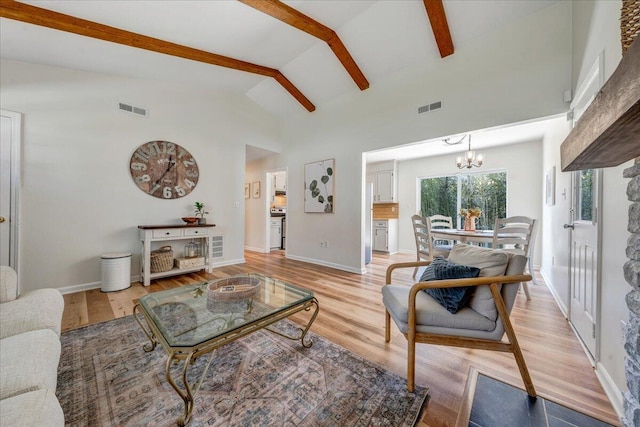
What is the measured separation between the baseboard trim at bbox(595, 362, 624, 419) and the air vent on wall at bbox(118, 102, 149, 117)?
534 cm

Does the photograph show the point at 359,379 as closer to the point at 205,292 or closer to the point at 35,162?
the point at 205,292

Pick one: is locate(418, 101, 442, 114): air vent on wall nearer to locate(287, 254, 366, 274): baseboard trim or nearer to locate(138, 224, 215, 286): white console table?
locate(287, 254, 366, 274): baseboard trim

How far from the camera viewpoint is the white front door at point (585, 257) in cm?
158

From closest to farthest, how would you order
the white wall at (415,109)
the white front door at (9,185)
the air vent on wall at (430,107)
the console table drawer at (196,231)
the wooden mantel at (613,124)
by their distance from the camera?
the wooden mantel at (613,124), the white wall at (415,109), the white front door at (9,185), the air vent on wall at (430,107), the console table drawer at (196,231)

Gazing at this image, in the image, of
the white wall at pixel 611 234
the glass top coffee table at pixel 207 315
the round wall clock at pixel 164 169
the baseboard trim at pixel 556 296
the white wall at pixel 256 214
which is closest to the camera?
the glass top coffee table at pixel 207 315

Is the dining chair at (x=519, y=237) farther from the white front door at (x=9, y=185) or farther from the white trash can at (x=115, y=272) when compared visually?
the white front door at (x=9, y=185)

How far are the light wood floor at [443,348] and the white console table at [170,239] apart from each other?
0.18 m

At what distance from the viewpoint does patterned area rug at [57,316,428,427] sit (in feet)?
3.91

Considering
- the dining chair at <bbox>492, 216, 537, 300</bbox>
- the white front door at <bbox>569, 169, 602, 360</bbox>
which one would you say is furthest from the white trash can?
the dining chair at <bbox>492, 216, 537, 300</bbox>

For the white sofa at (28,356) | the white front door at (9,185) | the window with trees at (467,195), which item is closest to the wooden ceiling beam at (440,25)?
the window with trees at (467,195)

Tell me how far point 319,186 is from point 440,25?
2.85 m

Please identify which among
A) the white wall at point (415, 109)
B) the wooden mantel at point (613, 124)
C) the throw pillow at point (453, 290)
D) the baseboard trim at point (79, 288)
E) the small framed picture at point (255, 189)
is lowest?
the baseboard trim at point (79, 288)

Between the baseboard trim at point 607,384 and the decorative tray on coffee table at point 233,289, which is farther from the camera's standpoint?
the decorative tray on coffee table at point 233,289

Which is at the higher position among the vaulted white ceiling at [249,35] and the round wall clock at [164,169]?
the vaulted white ceiling at [249,35]
